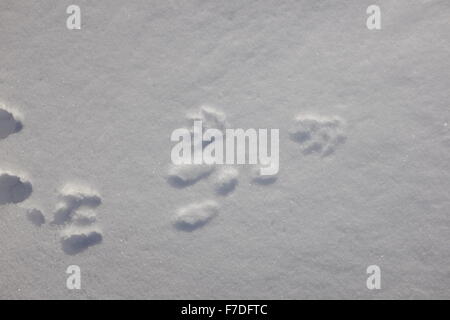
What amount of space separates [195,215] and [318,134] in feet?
2.07

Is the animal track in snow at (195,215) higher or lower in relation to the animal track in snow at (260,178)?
lower

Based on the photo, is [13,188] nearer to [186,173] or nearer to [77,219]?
[77,219]

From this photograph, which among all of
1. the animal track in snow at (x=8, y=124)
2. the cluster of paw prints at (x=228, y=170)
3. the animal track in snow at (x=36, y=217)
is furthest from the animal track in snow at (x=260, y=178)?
the animal track in snow at (x=8, y=124)

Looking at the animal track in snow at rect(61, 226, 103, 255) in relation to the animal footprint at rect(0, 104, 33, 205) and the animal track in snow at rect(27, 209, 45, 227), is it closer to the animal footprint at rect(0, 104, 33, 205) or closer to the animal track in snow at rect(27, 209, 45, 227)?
the animal track in snow at rect(27, 209, 45, 227)

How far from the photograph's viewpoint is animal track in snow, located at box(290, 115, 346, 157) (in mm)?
1551

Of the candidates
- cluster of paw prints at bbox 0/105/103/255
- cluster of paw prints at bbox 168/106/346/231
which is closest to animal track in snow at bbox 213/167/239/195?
cluster of paw prints at bbox 168/106/346/231

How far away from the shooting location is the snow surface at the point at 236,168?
149 cm

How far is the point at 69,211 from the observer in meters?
1.54

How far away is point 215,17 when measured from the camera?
5.45ft

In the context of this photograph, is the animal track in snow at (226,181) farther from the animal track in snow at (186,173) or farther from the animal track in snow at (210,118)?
the animal track in snow at (210,118)

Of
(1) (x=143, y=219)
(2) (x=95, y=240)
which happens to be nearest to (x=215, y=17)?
(1) (x=143, y=219)

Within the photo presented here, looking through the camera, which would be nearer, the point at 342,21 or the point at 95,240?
the point at 95,240
